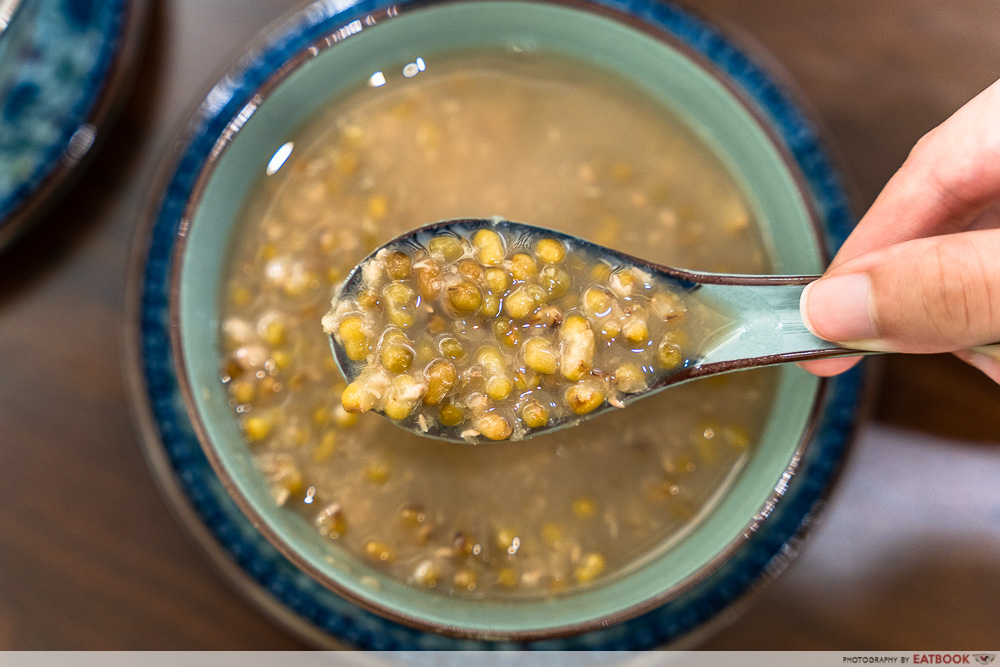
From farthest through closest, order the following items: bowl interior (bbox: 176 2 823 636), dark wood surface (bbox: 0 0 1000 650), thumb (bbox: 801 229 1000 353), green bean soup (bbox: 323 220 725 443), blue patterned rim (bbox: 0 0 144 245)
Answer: dark wood surface (bbox: 0 0 1000 650), blue patterned rim (bbox: 0 0 144 245), bowl interior (bbox: 176 2 823 636), green bean soup (bbox: 323 220 725 443), thumb (bbox: 801 229 1000 353)

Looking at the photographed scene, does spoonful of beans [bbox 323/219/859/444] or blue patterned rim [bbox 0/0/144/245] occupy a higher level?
blue patterned rim [bbox 0/0/144/245]

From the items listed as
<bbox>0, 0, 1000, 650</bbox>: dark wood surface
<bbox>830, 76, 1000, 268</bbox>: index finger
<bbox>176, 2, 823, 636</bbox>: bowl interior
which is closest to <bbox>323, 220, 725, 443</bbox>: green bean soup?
<bbox>176, 2, 823, 636</bbox>: bowl interior

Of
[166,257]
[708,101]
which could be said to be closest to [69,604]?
[166,257]

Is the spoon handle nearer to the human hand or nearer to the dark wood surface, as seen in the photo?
the human hand

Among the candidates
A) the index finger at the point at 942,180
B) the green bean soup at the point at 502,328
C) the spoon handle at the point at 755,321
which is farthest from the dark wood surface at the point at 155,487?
the green bean soup at the point at 502,328

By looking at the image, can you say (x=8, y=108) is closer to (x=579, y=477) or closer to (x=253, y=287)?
(x=253, y=287)
